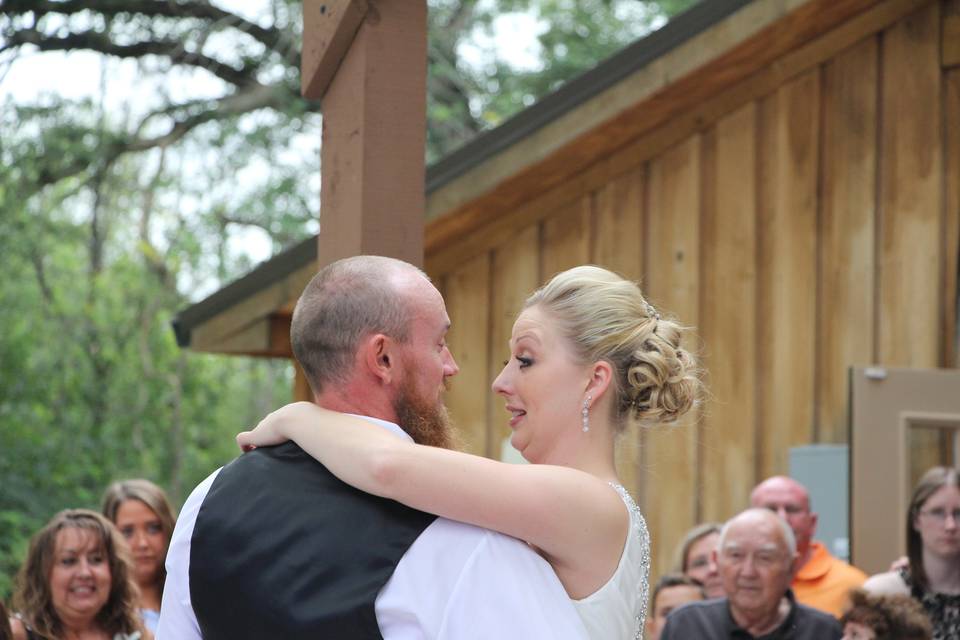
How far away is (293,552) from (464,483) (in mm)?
287

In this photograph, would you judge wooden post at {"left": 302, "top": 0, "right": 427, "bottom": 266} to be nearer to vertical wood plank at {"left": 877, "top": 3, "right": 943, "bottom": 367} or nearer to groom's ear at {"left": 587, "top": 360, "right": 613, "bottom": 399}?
groom's ear at {"left": 587, "top": 360, "right": 613, "bottom": 399}

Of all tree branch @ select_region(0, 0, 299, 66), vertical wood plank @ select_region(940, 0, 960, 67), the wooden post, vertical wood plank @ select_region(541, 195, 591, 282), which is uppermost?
tree branch @ select_region(0, 0, 299, 66)

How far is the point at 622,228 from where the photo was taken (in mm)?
7352

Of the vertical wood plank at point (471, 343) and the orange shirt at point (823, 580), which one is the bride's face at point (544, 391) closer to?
the orange shirt at point (823, 580)

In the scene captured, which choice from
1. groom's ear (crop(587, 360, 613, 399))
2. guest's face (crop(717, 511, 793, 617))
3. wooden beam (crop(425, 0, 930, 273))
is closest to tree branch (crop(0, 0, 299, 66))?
wooden beam (crop(425, 0, 930, 273))

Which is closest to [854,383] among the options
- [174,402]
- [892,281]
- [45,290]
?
[892,281]

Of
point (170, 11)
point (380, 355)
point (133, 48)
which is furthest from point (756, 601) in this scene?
point (133, 48)

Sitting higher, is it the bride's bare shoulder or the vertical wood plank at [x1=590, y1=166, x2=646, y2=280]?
the vertical wood plank at [x1=590, y1=166, x2=646, y2=280]

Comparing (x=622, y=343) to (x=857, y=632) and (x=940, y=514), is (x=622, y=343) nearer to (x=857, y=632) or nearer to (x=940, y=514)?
(x=857, y=632)

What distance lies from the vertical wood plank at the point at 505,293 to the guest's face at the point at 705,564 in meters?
→ 1.43

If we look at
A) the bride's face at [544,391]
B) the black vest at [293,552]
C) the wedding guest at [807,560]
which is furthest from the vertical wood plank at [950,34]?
the black vest at [293,552]

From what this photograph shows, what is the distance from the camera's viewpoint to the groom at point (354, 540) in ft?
6.97

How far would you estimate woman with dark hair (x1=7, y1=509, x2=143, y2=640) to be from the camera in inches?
193

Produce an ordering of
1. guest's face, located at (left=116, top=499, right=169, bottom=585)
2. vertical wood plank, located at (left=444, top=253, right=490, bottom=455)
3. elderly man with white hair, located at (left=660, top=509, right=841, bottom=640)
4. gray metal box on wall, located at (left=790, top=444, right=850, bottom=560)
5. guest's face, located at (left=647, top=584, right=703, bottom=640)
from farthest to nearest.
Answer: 1. vertical wood plank, located at (left=444, top=253, right=490, bottom=455)
2. gray metal box on wall, located at (left=790, top=444, right=850, bottom=560)
3. guest's face, located at (left=647, top=584, right=703, bottom=640)
4. guest's face, located at (left=116, top=499, right=169, bottom=585)
5. elderly man with white hair, located at (left=660, top=509, right=841, bottom=640)
